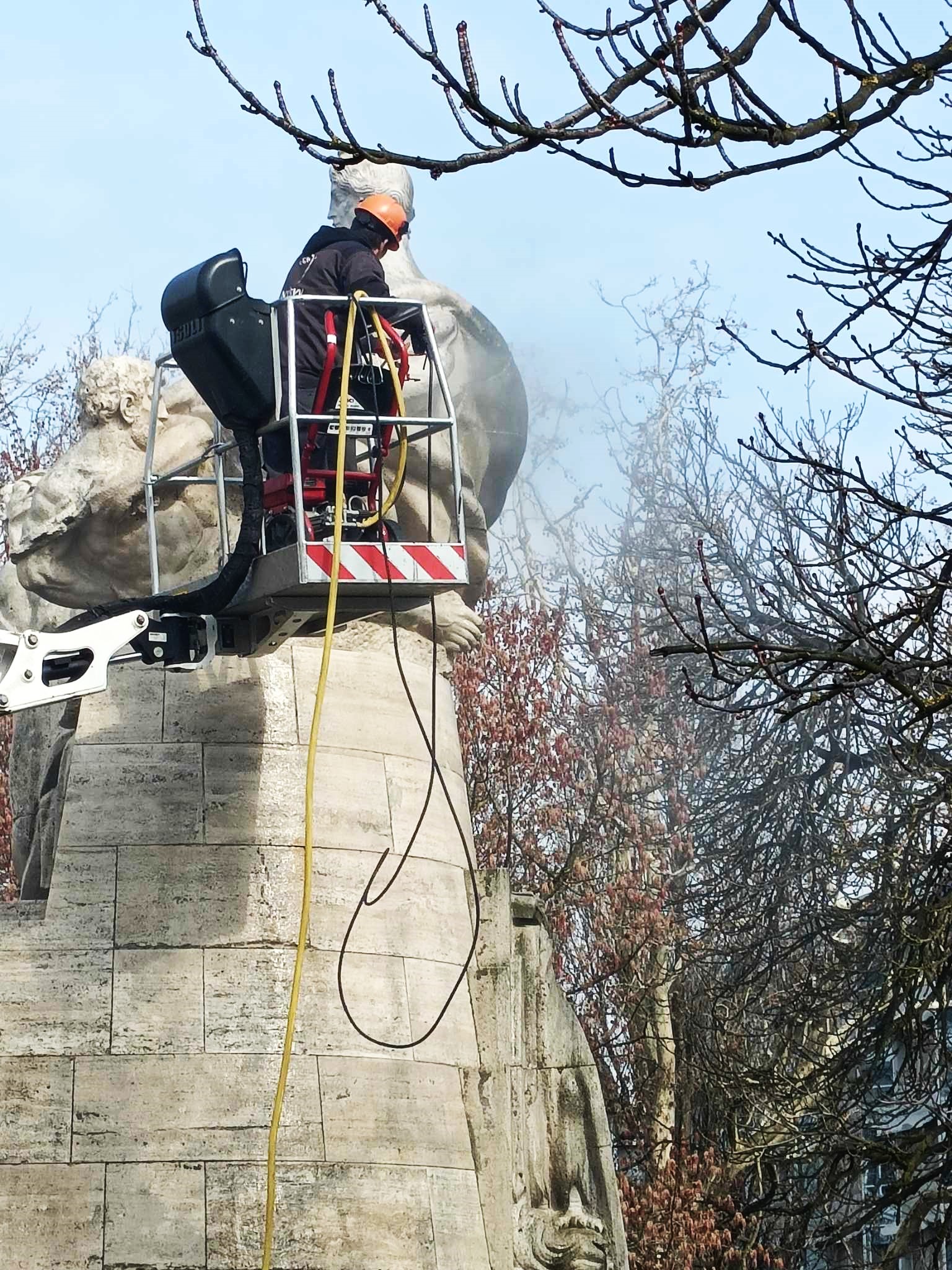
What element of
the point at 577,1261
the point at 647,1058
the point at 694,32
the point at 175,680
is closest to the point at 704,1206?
the point at 647,1058

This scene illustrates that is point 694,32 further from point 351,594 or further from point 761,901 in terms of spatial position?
point 761,901

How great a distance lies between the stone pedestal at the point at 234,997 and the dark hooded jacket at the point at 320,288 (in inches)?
Result: 56.3

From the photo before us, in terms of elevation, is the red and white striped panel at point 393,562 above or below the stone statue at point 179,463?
below

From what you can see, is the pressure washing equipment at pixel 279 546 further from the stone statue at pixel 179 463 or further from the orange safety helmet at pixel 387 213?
the stone statue at pixel 179 463

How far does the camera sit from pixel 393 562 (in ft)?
27.4

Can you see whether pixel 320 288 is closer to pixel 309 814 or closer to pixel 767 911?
pixel 309 814

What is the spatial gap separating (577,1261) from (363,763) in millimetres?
2445

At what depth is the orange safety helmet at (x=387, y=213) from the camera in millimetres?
9109

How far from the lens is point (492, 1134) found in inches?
368

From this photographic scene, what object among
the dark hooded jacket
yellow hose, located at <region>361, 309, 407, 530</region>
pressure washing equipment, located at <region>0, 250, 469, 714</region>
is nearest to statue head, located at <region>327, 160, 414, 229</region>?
the dark hooded jacket

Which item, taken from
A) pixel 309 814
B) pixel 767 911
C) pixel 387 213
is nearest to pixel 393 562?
pixel 309 814

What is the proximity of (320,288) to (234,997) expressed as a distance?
300cm

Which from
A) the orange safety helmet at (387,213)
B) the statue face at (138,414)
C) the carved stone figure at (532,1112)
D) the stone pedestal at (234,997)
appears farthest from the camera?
the statue face at (138,414)

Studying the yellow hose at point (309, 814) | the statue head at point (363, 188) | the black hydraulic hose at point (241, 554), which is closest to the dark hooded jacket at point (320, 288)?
the yellow hose at point (309, 814)
